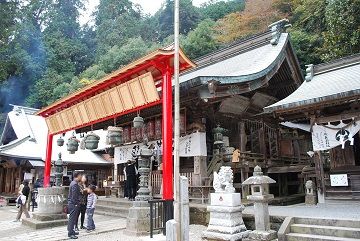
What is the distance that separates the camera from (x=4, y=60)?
135ft

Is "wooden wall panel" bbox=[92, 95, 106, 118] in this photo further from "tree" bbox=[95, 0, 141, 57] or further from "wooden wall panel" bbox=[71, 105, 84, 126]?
"tree" bbox=[95, 0, 141, 57]

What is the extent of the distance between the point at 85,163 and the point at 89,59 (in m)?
30.7

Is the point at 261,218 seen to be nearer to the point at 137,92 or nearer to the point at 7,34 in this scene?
the point at 137,92

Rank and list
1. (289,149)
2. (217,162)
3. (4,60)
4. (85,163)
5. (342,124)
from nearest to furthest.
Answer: (342,124), (217,162), (289,149), (85,163), (4,60)

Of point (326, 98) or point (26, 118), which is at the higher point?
point (26, 118)

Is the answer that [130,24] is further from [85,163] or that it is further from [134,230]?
[134,230]

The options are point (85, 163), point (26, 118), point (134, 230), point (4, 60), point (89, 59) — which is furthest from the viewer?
point (89, 59)

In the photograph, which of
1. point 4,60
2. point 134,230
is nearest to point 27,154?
point 134,230

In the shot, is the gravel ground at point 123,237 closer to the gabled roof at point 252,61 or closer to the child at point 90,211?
the child at point 90,211

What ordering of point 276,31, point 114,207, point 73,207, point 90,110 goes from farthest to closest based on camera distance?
point 276,31 → point 114,207 → point 90,110 → point 73,207

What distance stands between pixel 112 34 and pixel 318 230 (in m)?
50.6

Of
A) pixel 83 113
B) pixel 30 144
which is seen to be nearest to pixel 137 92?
pixel 83 113

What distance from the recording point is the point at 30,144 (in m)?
25.0

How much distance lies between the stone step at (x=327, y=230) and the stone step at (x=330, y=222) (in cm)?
12
